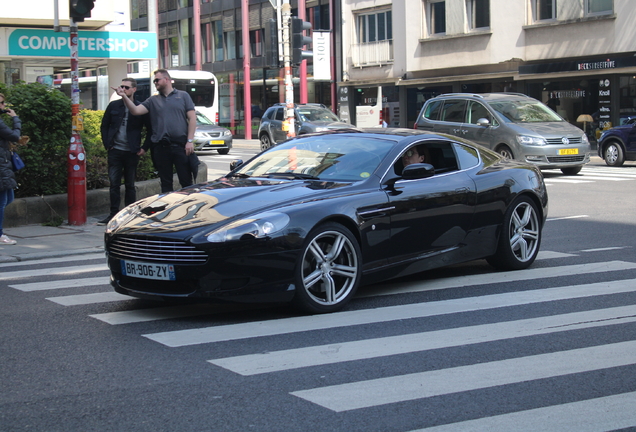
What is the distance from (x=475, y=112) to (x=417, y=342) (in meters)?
15.2

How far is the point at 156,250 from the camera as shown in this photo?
20.0 ft

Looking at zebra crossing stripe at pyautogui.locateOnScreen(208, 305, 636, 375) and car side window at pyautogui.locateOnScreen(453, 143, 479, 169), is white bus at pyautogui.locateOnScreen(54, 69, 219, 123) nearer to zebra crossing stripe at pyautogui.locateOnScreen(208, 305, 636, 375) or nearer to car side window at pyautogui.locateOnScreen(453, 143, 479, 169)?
car side window at pyautogui.locateOnScreen(453, 143, 479, 169)

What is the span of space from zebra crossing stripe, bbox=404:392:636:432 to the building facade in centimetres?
2697

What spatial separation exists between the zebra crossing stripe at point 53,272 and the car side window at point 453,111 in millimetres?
13069

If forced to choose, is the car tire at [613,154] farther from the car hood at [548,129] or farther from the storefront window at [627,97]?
the storefront window at [627,97]

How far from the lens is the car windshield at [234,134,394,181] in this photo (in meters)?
7.14

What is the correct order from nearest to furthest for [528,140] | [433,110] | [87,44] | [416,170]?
1. [416,170]
2. [528,140]
3. [433,110]
4. [87,44]

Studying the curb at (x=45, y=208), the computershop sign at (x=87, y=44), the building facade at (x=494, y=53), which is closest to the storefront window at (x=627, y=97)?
the building facade at (x=494, y=53)

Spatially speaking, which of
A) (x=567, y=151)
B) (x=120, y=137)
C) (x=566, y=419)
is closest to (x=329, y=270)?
(x=566, y=419)

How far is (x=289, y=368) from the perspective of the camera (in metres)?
4.98

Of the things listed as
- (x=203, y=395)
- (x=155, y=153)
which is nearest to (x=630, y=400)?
(x=203, y=395)

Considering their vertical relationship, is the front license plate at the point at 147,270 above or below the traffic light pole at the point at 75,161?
below

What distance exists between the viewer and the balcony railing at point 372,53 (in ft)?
133

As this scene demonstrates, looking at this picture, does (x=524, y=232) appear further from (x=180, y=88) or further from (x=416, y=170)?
(x=180, y=88)
